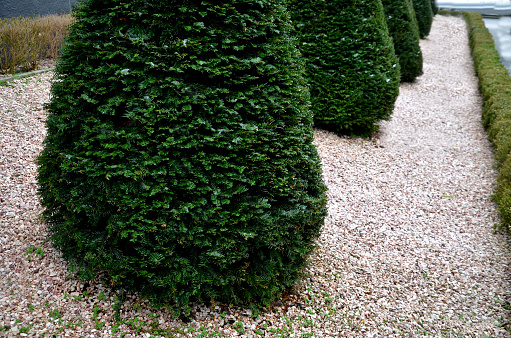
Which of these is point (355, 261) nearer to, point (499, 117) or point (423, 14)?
point (499, 117)

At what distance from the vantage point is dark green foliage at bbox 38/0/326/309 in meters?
2.51

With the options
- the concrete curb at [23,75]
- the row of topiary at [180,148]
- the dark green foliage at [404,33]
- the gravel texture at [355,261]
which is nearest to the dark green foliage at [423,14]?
the dark green foliage at [404,33]

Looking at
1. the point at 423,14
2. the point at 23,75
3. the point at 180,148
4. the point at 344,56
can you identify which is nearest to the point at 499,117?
the point at 344,56

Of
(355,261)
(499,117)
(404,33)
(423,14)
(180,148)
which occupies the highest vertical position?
(180,148)

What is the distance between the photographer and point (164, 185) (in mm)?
A: 2533

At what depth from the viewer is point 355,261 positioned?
159 inches

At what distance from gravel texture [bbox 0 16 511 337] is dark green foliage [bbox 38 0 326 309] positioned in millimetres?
308

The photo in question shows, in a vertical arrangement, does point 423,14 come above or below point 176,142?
below

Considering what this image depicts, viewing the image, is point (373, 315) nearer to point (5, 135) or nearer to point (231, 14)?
point (231, 14)

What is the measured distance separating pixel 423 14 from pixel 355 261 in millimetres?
17646

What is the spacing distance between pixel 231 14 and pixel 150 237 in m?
1.62

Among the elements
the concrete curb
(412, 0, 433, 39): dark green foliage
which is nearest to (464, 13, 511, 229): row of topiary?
(412, 0, 433, 39): dark green foliage

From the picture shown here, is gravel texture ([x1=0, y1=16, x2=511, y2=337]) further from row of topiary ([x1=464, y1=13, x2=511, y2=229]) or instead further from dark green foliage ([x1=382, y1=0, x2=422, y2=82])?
dark green foliage ([x1=382, y1=0, x2=422, y2=82])

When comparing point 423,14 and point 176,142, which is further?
point 423,14
